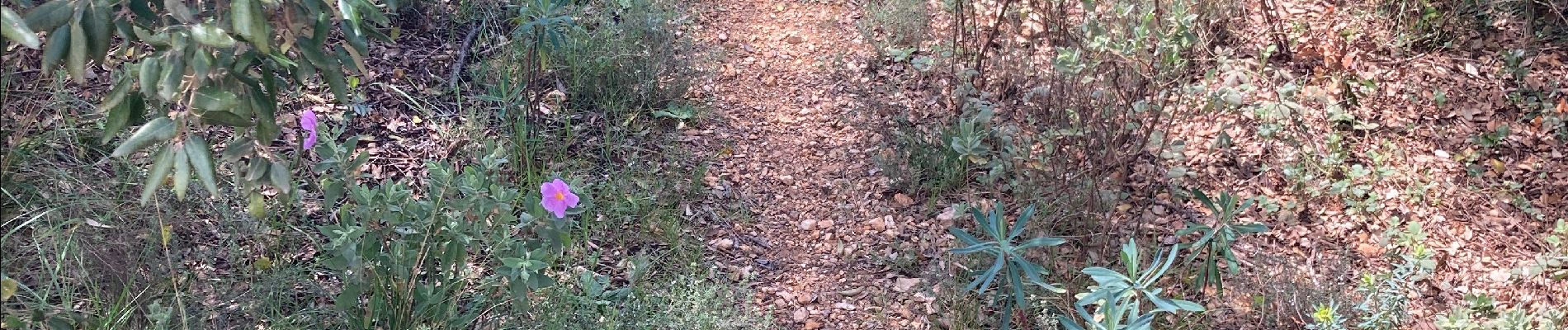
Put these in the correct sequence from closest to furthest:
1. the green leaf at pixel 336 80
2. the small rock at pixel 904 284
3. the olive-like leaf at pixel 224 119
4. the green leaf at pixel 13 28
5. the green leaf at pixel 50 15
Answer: the green leaf at pixel 13 28, the green leaf at pixel 50 15, the olive-like leaf at pixel 224 119, the green leaf at pixel 336 80, the small rock at pixel 904 284


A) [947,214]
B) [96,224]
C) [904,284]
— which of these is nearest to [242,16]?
[96,224]

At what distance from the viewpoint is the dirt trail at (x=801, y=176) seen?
322cm

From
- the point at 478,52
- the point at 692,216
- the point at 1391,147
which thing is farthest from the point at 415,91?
the point at 1391,147

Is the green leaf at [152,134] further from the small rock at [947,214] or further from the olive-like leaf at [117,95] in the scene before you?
the small rock at [947,214]

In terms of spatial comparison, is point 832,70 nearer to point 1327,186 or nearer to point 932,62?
point 932,62

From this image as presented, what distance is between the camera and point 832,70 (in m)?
4.46

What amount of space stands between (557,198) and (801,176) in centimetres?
149

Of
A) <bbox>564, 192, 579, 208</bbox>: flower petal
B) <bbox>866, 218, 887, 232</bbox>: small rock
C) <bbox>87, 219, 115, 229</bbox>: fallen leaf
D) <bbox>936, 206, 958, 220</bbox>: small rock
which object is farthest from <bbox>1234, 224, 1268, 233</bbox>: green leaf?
<bbox>87, 219, 115, 229</bbox>: fallen leaf

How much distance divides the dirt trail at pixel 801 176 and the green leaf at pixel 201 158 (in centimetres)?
173

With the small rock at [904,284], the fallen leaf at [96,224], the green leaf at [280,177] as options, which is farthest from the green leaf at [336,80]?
the small rock at [904,284]

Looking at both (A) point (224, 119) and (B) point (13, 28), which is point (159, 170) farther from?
(B) point (13, 28)

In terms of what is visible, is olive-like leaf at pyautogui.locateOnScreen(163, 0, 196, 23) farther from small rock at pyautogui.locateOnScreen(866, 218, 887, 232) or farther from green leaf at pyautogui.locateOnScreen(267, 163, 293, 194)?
small rock at pyautogui.locateOnScreen(866, 218, 887, 232)

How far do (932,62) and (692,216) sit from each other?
1.18 metres

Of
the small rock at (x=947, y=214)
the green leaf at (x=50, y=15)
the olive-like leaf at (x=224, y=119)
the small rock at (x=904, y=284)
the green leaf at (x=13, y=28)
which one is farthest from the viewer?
the small rock at (x=947, y=214)
